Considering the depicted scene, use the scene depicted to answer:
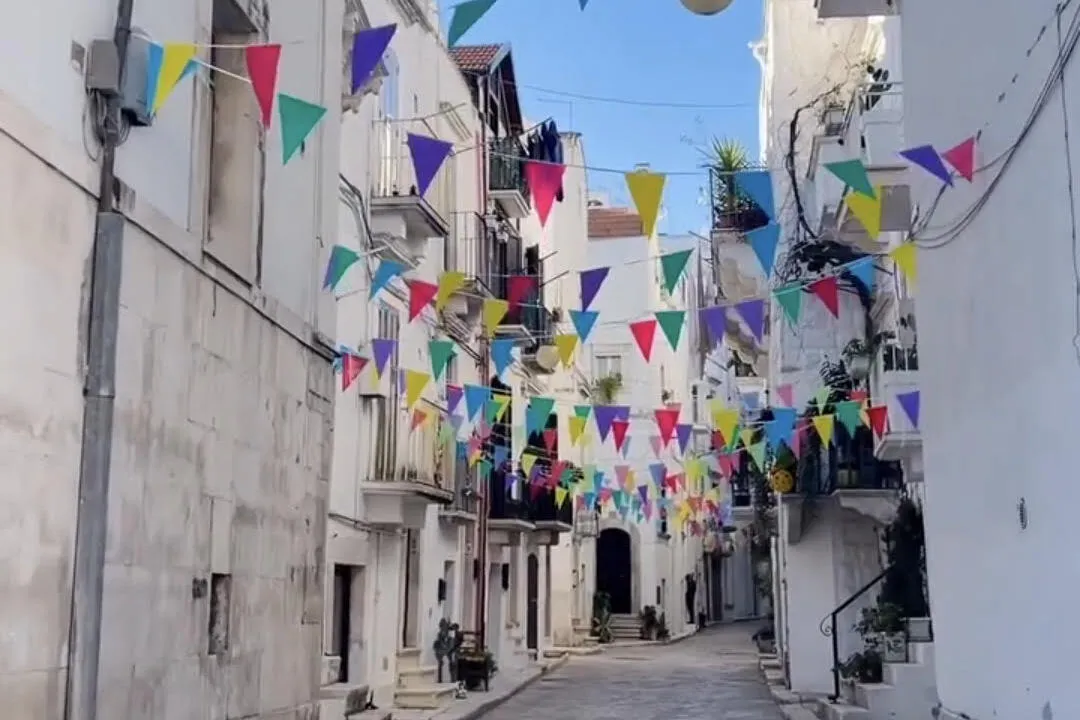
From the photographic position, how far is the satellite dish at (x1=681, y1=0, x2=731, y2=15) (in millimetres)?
7375

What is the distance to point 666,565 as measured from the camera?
4631cm

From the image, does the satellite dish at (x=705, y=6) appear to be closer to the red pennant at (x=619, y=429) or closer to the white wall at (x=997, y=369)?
the white wall at (x=997, y=369)

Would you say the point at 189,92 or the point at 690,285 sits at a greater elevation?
the point at 690,285

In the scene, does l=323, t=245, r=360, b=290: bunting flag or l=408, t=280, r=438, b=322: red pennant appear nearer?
l=323, t=245, r=360, b=290: bunting flag

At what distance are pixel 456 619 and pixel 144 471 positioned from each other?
16.6m

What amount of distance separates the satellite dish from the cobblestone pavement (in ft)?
42.9

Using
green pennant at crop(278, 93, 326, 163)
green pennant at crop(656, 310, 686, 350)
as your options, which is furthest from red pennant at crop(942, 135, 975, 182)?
green pennant at crop(278, 93, 326, 163)

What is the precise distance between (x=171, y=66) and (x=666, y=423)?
1164cm

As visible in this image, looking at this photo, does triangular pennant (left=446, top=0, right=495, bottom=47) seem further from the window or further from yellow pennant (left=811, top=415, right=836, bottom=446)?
yellow pennant (left=811, top=415, right=836, bottom=446)

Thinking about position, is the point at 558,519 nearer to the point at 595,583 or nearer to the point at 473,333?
the point at 473,333

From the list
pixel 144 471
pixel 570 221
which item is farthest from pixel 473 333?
pixel 144 471

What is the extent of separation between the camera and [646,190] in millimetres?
8156

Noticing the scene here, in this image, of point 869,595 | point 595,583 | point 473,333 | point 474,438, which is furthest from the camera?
point 595,583

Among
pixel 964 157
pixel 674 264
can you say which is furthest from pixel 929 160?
pixel 674 264
